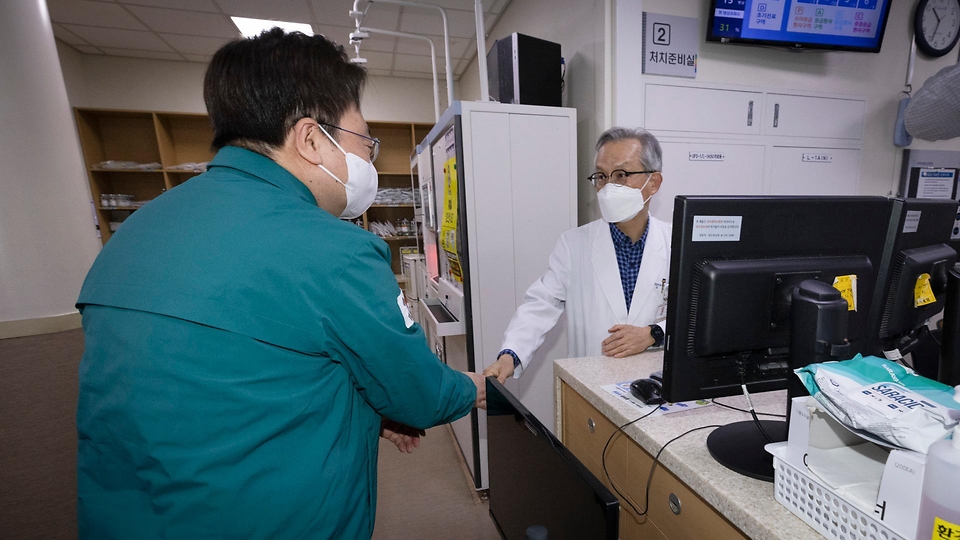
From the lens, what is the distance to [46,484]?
1.28 metres

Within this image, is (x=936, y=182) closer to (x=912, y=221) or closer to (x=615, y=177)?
(x=615, y=177)

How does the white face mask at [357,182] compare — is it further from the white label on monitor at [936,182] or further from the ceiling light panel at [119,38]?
the ceiling light panel at [119,38]

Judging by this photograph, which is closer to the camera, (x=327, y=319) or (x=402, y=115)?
(x=327, y=319)

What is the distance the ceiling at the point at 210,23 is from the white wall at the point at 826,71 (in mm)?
1517

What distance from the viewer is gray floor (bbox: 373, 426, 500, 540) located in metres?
1.79

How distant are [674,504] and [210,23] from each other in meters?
4.30

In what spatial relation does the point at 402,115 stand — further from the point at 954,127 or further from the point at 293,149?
the point at 954,127

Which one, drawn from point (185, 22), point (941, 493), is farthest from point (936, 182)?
point (185, 22)

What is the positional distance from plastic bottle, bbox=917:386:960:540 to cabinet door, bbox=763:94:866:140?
93.4 inches

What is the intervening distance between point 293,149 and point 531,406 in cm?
166

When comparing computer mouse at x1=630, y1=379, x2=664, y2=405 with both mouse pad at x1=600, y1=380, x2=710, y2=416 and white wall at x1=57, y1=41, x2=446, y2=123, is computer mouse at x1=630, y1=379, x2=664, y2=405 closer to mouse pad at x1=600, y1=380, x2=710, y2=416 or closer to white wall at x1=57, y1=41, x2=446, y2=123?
mouse pad at x1=600, y1=380, x2=710, y2=416

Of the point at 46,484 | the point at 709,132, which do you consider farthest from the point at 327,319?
the point at 709,132

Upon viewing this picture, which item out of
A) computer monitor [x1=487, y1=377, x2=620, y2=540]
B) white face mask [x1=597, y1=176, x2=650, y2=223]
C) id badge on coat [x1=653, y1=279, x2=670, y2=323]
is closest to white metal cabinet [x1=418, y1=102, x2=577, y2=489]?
white face mask [x1=597, y1=176, x2=650, y2=223]

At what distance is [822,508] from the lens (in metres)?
0.52
